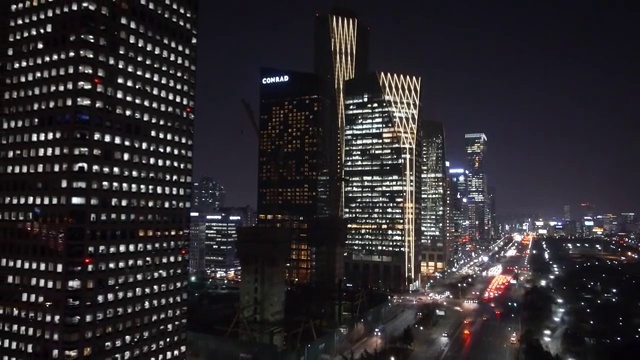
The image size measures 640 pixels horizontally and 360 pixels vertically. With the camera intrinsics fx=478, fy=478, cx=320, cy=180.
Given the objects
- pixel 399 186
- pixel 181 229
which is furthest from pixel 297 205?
pixel 181 229

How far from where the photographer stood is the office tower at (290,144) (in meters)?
186

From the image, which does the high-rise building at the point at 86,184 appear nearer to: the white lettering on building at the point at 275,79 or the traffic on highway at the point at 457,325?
the traffic on highway at the point at 457,325

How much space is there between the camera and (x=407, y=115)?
19188cm

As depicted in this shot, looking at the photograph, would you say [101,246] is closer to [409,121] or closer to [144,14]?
[144,14]

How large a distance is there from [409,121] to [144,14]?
5219 inches

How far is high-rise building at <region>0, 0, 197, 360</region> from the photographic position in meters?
64.8

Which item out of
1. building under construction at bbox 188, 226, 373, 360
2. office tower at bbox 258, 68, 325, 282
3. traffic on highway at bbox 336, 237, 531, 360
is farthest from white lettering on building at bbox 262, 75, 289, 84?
building under construction at bbox 188, 226, 373, 360

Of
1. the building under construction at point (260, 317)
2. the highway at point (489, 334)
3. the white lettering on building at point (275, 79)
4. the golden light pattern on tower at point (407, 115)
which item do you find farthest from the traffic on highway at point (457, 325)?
the white lettering on building at point (275, 79)

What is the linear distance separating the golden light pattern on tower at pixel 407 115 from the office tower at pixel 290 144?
93.0 feet

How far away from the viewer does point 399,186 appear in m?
190

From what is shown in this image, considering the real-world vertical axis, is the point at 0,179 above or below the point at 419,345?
above

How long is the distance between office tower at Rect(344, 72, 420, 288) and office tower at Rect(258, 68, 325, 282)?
19.4m

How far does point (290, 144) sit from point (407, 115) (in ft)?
158

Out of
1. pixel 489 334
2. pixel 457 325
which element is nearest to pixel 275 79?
pixel 457 325
